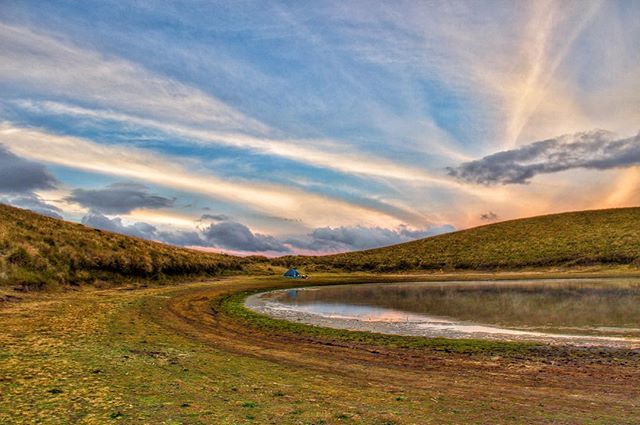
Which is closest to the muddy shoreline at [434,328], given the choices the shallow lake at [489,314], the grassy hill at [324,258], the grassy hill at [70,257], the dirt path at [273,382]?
the shallow lake at [489,314]

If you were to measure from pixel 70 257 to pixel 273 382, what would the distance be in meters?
41.5

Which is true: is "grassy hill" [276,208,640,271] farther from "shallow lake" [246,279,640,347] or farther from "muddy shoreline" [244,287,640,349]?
"muddy shoreline" [244,287,640,349]

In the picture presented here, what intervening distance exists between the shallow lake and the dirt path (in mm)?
6241

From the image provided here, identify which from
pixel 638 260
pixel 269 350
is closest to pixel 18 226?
pixel 269 350

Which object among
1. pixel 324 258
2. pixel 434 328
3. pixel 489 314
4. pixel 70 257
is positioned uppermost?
pixel 324 258

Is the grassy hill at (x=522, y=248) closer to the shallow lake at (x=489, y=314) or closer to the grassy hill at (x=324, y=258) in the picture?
the grassy hill at (x=324, y=258)

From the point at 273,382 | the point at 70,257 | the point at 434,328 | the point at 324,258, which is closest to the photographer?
the point at 273,382

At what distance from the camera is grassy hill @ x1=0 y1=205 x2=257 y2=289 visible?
39.5 meters

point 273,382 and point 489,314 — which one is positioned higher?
point 489,314

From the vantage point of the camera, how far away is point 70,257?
46219 mm

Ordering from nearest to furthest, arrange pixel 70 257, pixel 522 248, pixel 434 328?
pixel 434 328, pixel 70 257, pixel 522 248

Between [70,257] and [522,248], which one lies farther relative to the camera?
[522,248]

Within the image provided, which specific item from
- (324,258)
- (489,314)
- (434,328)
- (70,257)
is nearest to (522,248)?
(324,258)

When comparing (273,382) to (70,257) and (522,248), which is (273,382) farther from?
(522,248)
